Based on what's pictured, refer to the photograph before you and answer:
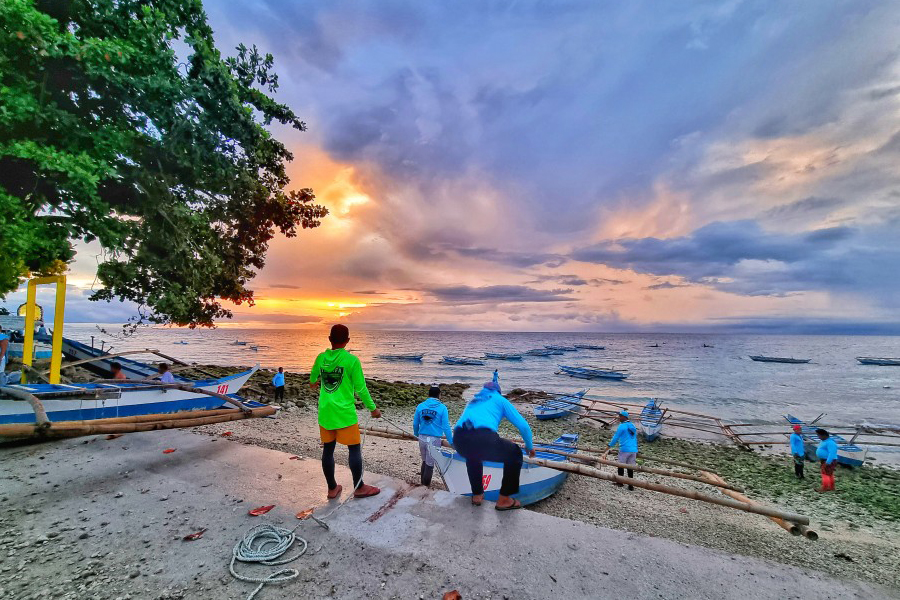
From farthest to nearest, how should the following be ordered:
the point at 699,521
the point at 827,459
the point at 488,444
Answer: the point at 827,459 → the point at 699,521 → the point at 488,444

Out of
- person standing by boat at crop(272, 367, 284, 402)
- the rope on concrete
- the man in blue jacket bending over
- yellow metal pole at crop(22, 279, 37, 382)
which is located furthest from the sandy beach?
yellow metal pole at crop(22, 279, 37, 382)

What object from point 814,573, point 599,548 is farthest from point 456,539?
point 814,573

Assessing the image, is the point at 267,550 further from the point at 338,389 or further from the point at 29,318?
the point at 29,318

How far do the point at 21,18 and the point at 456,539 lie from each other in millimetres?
8428

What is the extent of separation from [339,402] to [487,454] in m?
2.01

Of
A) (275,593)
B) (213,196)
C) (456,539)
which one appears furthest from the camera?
(213,196)

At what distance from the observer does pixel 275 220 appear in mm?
8828

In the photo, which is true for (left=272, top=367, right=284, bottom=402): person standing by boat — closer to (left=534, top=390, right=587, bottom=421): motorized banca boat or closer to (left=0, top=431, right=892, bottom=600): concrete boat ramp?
(left=0, top=431, right=892, bottom=600): concrete boat ramp

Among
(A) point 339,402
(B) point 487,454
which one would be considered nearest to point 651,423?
(B) point 487,454

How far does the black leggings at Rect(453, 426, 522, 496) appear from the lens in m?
4.52

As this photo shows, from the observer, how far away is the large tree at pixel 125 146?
4910 millimetres

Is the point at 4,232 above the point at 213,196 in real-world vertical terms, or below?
below

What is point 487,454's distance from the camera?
4.65 metres

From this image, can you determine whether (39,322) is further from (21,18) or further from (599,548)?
(599,548)
